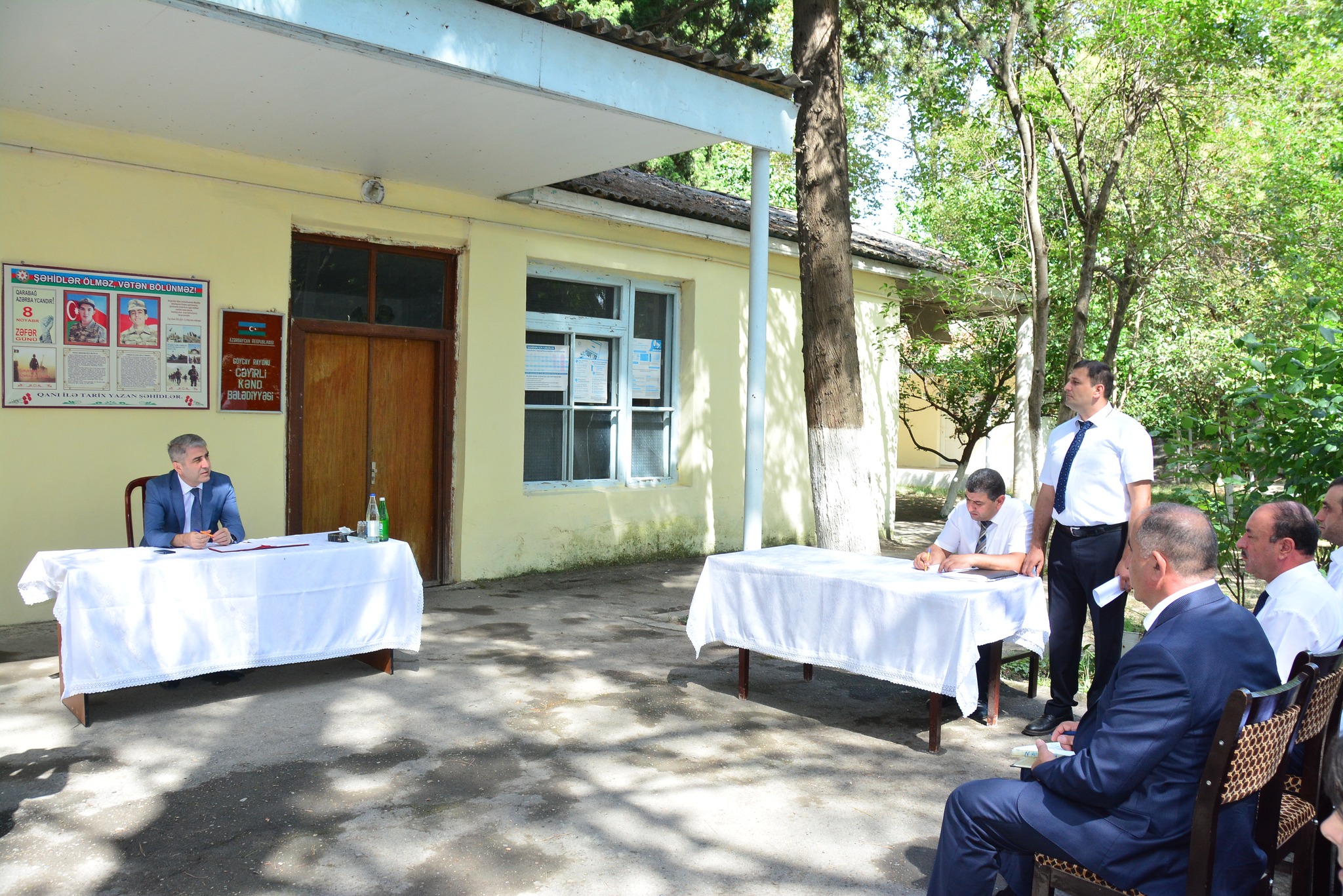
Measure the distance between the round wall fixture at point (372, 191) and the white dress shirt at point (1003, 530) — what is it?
17.9ft

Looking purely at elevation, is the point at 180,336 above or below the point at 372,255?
below

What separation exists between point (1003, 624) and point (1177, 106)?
8.02 m

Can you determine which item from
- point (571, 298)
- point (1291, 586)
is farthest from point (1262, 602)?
point (571, 298)

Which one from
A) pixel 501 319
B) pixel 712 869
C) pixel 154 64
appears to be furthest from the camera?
pixel 501 319

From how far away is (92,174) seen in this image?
6.88m

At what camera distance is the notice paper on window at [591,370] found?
9961 mm

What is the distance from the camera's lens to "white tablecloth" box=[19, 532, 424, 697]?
15.8ft

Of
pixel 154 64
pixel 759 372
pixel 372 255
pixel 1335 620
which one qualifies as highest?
pixel 154 64

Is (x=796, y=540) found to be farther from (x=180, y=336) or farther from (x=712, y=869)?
(x=712, y=869)

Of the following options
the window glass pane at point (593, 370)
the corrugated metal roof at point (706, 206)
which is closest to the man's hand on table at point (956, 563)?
the corrugated metal roof at point (706, 206)

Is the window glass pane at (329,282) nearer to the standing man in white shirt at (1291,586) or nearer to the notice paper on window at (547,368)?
the notice paper on window at (547,368)

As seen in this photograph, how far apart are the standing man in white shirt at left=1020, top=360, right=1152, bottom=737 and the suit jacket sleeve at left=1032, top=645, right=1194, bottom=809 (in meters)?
2.46

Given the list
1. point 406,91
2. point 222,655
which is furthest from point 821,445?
A: point 222,655

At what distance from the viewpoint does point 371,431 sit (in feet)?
28.2
